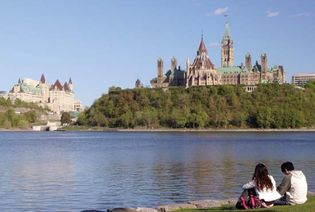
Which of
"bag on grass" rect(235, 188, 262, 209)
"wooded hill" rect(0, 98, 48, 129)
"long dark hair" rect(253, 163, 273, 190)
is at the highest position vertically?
"wooded hill" rect(0, 98, 48, 129)

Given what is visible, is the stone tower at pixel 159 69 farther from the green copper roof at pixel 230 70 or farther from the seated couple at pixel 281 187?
the seated couple at pixel 281 187

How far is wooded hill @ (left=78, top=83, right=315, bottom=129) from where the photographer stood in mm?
145875

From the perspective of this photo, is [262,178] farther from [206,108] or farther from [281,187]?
[206,108]

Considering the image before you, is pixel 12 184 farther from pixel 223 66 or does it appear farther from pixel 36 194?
pixel 223 66

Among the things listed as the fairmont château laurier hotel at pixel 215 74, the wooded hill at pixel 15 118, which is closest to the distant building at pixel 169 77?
the fairmont château laurier hotel at pixel 215 74

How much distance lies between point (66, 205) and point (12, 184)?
6953mm

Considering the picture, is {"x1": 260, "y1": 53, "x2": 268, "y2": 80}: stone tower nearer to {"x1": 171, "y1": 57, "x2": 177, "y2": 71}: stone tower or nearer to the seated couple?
{"x1": 171, "y1": 57, "x2": 177, "y2": 71}: stone tower

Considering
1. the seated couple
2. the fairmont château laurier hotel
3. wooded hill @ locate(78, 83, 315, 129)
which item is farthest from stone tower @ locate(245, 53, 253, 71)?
the seated couple

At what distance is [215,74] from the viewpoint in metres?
177

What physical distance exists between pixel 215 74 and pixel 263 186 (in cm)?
16470

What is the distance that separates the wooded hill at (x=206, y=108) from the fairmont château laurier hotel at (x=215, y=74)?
399 inches

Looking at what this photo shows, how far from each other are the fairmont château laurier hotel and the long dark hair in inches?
6133

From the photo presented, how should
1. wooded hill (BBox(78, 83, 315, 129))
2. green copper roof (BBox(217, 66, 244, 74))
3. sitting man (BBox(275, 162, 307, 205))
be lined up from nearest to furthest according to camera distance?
sitting man (BBox(275, 162, 307, 205)) < wooded hill (BBox(78, 83, 315, 129)) < green copper roof (BBox(217, 66, 244, 74))

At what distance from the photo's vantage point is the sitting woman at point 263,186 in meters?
13.5
